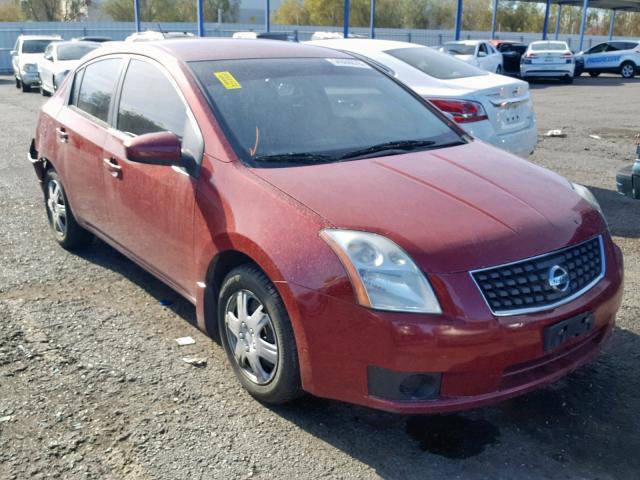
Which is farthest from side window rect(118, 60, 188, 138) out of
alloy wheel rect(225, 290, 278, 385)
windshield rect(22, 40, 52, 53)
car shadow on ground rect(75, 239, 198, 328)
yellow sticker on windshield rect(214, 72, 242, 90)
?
windshield rect(22, 40, 52, 53)

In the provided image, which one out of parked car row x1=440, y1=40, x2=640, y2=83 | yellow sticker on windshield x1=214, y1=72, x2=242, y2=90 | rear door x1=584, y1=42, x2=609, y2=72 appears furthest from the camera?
rear door x1=584, y1=42, x2=609, y2=72

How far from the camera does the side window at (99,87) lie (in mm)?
4676

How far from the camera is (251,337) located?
132 inches

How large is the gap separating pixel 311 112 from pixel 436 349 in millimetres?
1737

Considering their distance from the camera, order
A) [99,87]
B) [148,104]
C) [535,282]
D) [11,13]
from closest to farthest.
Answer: [535,282] → [148,104] → [99,87] → [11,13]

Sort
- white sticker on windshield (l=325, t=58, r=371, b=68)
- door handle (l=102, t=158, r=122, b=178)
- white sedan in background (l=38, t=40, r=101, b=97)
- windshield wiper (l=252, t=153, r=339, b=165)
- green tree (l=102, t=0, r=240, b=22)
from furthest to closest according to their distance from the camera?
green tree (l=102, t=0, r=240, b=22) → white sedan in background (l=38, t=40, r=101, b=97) → white sticker on windshield (l=325, t=58, r=371, b=68) → door handle (l=102, t=158, r=122, b=178) → windshield wiper (l=252, t=153, r=339, b=165)

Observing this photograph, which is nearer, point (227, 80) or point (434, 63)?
point (227, 80)

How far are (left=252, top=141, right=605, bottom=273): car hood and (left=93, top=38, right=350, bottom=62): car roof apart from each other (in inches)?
44.0

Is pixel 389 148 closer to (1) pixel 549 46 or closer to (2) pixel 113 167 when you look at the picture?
(2) pixel 113 167

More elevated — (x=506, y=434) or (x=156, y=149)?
(x=156, y=149)

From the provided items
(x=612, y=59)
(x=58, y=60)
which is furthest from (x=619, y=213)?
(x=612, y=59)

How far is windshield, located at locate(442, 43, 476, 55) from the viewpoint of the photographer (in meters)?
22.9

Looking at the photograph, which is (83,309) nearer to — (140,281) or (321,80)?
(140,281)

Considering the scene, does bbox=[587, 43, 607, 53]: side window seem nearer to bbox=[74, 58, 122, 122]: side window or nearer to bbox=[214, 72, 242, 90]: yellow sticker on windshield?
bbox=[74, 58, 122, 122]: side window
